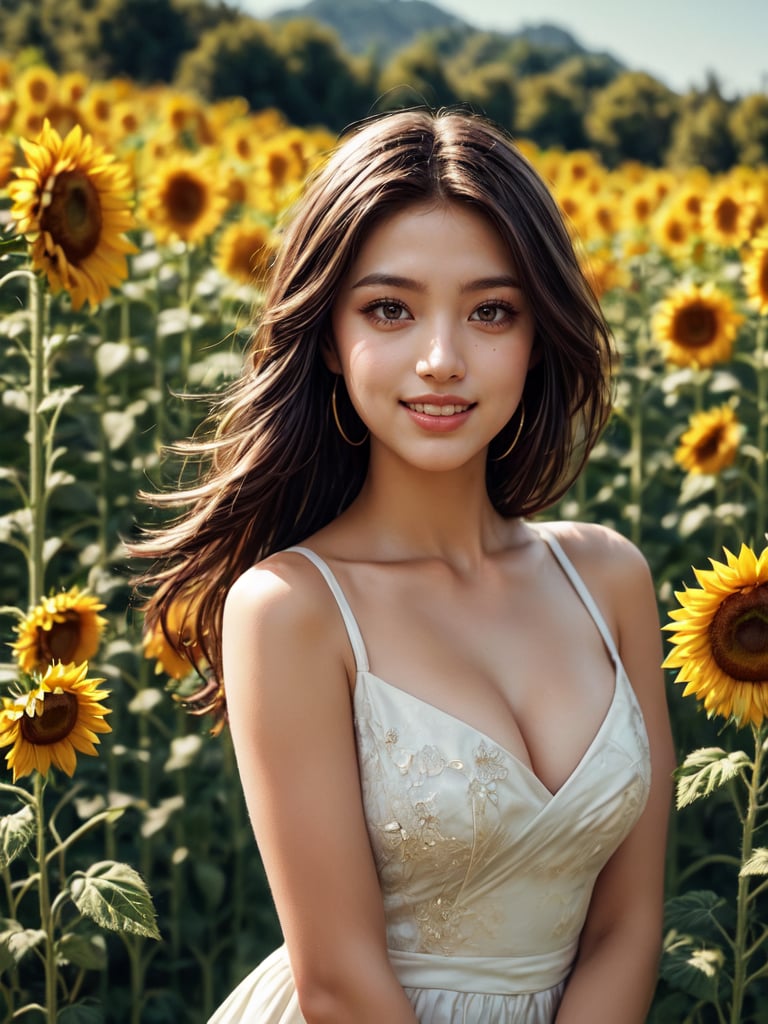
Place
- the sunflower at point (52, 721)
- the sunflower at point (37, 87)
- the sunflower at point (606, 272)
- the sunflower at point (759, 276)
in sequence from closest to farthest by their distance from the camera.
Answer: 1. the sunflower at point (52, 721)
2. the sunflower at point (759, 276)
3. the sunflower at point (606, 272)
4. the sunflower at point (37, 87)

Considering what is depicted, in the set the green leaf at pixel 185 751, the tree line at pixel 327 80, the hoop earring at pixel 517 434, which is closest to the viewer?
the hoop earring at pixel 517 434

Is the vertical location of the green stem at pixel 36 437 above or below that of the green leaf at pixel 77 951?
above

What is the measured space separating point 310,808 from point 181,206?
293 cm

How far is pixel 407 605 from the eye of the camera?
76.2 inches

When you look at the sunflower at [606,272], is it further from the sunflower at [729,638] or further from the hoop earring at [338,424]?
the sunflower at [729,638]

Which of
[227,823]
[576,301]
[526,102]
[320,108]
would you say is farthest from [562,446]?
[526,102]

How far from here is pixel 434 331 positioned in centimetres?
179

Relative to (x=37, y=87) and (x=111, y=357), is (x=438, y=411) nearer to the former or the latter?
(x=111, y=357)

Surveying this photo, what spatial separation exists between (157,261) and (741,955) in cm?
278

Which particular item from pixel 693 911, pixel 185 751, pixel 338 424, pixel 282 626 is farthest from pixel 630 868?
pixel 185 751

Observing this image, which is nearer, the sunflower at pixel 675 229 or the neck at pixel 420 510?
the neck at pixel 420 510

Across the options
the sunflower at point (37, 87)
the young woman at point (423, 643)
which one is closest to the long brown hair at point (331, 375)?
the young woman at point (423, 643)

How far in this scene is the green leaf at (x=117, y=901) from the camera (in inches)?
78.0

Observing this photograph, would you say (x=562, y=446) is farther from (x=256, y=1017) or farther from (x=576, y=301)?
(x=256, y=1017)
